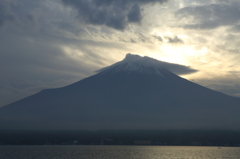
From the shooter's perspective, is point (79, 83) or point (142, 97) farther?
point (79, 83)

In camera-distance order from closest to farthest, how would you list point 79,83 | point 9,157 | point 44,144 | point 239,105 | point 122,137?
1. point 9,157
2. point 44,144
3. point 122,137
4. point 239,105
5. point 79,83

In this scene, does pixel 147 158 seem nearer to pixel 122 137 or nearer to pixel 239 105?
pixel 122 137

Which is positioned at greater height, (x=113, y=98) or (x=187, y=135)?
(x=113, y=98)

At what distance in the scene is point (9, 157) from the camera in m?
50.5

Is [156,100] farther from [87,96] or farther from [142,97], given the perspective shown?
[87,96]

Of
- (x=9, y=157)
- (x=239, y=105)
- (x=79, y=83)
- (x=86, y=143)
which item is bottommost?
(x=9, y=157)

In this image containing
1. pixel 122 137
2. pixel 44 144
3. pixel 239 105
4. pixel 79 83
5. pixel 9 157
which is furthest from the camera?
pixel 79 83

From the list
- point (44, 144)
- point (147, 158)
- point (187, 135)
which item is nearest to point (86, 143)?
point (44, 144)

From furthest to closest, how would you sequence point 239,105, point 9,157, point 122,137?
1. point 239,105
2. point 122,137
3. point 9,157

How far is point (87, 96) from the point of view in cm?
13850

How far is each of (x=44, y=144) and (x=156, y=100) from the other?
5938cm

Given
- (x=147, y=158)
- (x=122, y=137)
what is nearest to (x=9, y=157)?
(x=147, y=158)

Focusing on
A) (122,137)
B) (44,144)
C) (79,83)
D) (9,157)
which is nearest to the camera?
(9,157)

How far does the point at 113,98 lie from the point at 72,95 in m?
16.4
